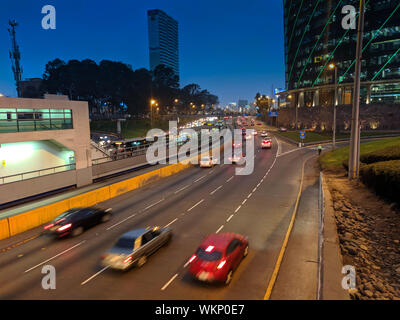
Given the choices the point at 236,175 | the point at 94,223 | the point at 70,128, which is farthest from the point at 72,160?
the point at 236,175

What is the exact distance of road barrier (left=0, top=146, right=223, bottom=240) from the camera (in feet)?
50.7

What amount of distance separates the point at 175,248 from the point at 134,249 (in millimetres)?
2377

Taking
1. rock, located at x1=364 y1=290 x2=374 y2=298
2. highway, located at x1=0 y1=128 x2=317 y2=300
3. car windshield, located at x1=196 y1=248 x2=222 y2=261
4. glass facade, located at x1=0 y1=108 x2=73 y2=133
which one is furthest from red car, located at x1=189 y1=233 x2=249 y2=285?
glass facade, located at x1=0 y1=108 x2=73 y2=133

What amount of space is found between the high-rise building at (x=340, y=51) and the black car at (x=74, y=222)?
72707mm

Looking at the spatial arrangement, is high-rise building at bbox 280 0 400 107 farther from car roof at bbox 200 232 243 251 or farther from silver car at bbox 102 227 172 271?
silver car at bbox 102 227 172 271

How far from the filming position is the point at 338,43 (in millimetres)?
76750

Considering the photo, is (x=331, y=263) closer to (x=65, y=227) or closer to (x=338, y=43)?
(x=65, y=227)

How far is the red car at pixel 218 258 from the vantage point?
9.59 m

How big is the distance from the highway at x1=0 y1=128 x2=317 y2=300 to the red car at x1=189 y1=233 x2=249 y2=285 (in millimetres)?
411

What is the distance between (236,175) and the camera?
29156 mm

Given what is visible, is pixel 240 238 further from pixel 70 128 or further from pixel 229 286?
pixel 70 128

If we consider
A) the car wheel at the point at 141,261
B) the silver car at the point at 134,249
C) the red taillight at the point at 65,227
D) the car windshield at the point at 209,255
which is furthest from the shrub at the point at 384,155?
the red taillight at the point at 65,227

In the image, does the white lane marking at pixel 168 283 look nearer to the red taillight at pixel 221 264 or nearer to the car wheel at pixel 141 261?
the car wheel at pixel 141 261
